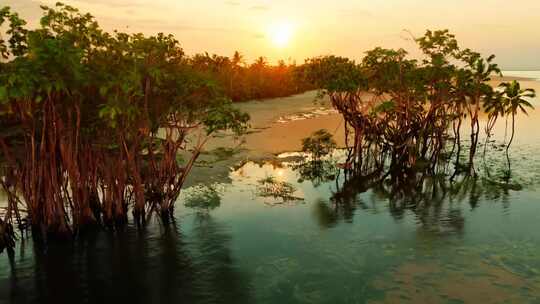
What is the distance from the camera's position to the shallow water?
48.8ft

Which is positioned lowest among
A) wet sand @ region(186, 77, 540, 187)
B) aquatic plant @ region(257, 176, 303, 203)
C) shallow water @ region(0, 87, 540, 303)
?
shallow water @ region(0, 87, 540, 303)

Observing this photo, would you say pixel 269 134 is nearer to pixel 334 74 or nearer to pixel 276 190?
pixel 334 74

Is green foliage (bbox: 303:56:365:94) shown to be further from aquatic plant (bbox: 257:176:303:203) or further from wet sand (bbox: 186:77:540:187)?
aquatic plant (bbox: 257:176:303:203)

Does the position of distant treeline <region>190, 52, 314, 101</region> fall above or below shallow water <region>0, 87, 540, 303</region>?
above

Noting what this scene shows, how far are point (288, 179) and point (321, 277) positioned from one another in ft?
46.2

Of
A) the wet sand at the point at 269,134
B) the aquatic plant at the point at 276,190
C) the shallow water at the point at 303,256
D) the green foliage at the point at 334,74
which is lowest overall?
the shallow water at the point at 303,256

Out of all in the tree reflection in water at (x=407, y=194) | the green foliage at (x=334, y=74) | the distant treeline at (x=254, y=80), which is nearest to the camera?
the tree reflection in water at (x=407, y=194)

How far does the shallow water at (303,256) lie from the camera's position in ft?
48.8

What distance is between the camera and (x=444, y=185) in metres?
28.6

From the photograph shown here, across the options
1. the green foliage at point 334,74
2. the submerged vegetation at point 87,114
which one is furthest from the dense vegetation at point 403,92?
the submerged vegetation at point 87,114

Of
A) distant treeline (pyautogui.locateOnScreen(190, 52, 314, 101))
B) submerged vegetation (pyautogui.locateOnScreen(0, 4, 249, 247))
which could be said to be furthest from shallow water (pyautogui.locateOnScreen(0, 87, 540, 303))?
distant treeline (pyautogui.locateOnScreen(190, 52, 314, 101))

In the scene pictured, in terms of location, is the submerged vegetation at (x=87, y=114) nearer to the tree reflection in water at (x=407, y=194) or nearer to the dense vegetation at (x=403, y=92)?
the tree reflection in water at (x=407, y=194)

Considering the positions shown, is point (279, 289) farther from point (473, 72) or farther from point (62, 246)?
point (473, 72)

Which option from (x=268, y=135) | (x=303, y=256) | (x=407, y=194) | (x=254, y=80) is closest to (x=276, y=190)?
(x=407, y=194)
